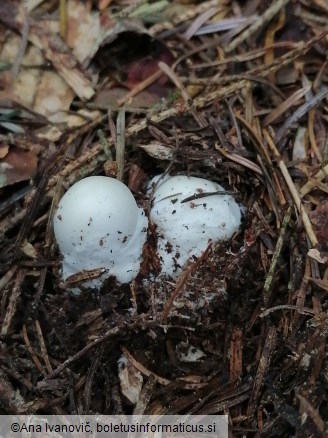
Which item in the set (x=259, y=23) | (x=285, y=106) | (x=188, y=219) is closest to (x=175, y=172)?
(x=188, y=219)

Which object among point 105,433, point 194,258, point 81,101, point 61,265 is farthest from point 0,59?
point 105,433

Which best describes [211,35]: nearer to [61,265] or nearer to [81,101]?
[81,101]

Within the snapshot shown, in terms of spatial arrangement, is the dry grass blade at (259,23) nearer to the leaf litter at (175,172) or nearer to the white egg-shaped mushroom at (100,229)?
the leaf litter at (175,172)

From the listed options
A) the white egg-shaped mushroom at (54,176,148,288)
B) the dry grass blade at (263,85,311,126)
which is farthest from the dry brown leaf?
the dry grass blade at (263,85,311,126)

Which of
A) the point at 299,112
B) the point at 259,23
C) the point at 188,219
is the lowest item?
the point at 188,219

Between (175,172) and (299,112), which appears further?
(299,112)

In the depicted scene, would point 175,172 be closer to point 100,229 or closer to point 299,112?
Answer: point 100,229
